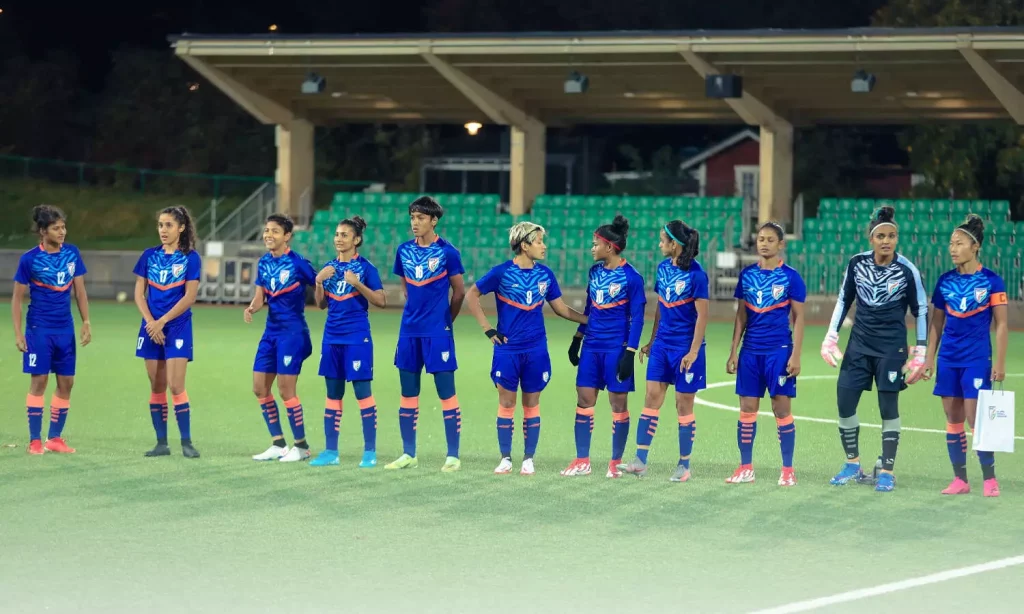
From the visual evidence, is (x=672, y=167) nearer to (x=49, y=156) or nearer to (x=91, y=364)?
(x=49, y=156)

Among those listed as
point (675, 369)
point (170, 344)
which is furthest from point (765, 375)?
point (170, 344)

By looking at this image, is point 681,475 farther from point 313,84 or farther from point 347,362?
point 313,84

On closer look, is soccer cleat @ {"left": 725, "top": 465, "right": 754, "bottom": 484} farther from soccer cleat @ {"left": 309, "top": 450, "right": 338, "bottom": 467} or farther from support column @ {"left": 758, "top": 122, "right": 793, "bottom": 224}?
support column @ {"left": 758, "top": 122, "right": 793, "bottom": 224}

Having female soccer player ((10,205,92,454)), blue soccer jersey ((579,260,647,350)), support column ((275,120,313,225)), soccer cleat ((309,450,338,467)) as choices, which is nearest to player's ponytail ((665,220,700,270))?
blue soccer jersey ((579,260,647,350))

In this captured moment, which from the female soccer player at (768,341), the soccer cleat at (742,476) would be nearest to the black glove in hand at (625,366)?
the female soccer player at (768,341)

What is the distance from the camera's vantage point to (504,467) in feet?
32.8

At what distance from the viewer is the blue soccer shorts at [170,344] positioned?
10336mm

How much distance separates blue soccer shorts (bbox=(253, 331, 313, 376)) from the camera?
10.2 m

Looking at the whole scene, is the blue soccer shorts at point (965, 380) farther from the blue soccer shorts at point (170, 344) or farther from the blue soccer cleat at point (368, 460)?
the blue soccer shorts at point (170, 344)

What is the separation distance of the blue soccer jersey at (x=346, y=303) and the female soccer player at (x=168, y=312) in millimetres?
997

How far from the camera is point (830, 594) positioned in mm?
6633

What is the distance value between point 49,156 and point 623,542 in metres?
45.4

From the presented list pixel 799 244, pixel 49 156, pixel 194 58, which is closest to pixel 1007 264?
pixel 799 244

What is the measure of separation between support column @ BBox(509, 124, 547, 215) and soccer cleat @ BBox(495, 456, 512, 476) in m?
20.4
